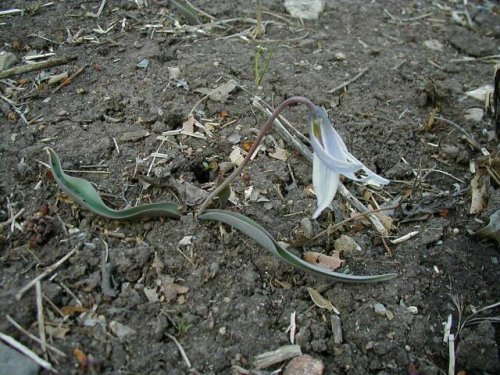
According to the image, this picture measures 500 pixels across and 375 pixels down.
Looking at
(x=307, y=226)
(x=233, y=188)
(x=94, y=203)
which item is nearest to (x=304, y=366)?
(x=307, y=226)

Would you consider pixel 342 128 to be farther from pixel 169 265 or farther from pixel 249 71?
pixel 169 265

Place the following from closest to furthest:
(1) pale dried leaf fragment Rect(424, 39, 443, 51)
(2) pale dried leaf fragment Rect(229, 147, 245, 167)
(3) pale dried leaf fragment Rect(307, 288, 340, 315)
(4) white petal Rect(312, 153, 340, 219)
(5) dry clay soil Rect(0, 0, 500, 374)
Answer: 1. (4) white petal Rect(312, 153, 340, 219)
2. (5) dry clay soil Rect(0, 0, 500, 374)
3. (3) pale dried leaf fragment Rect(307, 288, 340, 315)
4. (2) pale dried leaf fragment Rect(229, 147, 245, 167)
5. (1) pale dried leaf fragment Rect(424, 39, 443, 51)

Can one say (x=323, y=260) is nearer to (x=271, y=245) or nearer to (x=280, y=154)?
(x=271, y=245)

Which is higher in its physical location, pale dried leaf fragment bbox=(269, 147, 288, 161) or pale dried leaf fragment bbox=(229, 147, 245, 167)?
pale dried leaf fragment bbox=(229, 147, 245, 167)

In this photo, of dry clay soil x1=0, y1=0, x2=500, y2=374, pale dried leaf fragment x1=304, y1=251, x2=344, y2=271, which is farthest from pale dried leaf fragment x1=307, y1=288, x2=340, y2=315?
pale dried leaf fragment x1=304, y1=251, x2=344, y2=271

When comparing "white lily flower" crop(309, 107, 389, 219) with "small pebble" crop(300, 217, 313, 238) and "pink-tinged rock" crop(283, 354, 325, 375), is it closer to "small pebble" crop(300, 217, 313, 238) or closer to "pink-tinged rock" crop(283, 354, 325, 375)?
"small pebble" crop(300, 217, 313, 238)

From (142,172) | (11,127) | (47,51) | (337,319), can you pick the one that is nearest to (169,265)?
(142,172)

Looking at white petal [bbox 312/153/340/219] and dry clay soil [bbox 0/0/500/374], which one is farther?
dry clay soil [bbox 0/0/500/374]

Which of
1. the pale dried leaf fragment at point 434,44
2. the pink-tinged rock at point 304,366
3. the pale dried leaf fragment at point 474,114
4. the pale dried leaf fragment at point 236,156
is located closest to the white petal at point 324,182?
the pink-tinged rock at point 304,366
